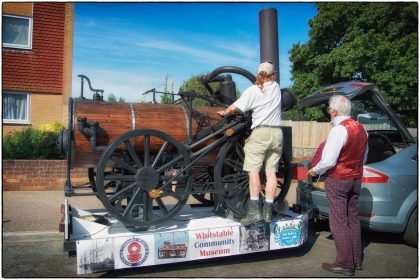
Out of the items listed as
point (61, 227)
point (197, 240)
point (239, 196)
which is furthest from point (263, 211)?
point (61, 227)

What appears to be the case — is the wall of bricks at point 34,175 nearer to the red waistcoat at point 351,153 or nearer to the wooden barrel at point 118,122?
the wooden barrel at point 118,122

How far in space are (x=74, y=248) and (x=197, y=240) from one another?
1.27 metres

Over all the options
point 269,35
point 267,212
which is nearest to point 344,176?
point 267,212

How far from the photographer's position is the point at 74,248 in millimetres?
4160

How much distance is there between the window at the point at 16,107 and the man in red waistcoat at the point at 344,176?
1187 cm

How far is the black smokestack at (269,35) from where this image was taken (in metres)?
6.99

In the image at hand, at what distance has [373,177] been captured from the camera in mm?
5559

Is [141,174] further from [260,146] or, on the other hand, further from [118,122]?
[260,146]

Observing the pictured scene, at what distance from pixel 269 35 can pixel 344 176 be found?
330 cm

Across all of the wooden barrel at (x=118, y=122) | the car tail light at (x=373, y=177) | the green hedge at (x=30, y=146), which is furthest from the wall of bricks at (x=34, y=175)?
the car tail light at (x=373, y=177)

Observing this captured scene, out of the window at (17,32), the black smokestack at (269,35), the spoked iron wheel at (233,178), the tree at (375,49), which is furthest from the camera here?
the tree at (375,49)

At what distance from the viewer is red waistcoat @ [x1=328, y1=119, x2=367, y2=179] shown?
458 centimetres

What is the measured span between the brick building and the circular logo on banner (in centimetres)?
1085

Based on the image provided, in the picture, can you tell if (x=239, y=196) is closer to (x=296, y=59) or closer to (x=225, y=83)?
(x=225, y=83)
